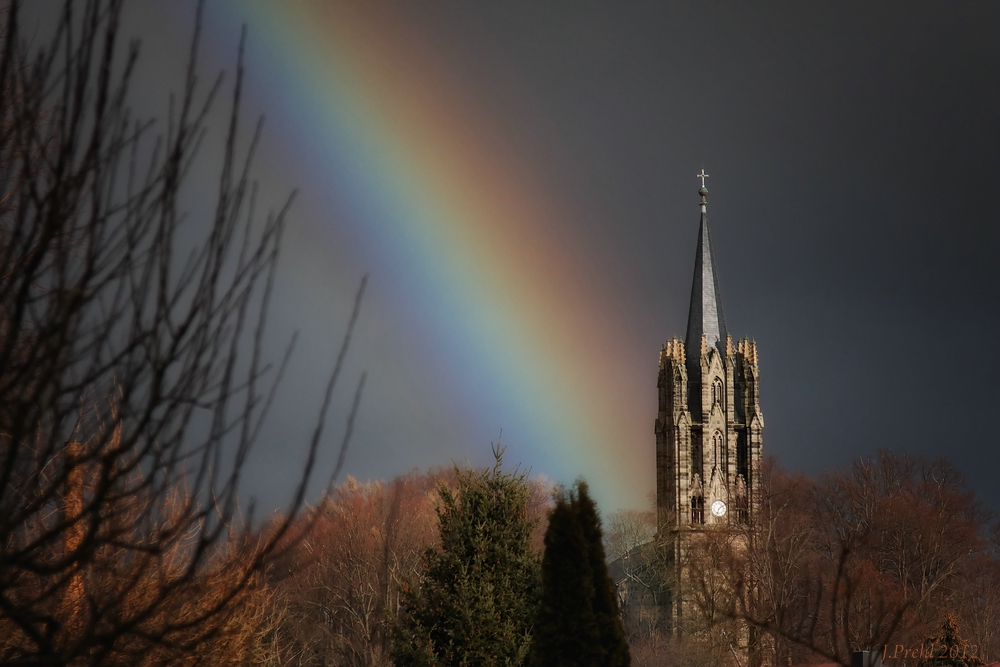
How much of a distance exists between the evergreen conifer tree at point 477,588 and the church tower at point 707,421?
186 ft

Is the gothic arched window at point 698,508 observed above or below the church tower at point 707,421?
below

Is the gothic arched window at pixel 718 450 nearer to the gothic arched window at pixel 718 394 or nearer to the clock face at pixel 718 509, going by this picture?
the gothic arched window at pixel 718 394

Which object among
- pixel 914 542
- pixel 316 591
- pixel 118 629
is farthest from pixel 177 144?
pixel 914 542

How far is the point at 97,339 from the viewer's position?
4.16 meters

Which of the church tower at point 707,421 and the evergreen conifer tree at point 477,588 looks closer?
the evergreen conifer tree at point 477,588

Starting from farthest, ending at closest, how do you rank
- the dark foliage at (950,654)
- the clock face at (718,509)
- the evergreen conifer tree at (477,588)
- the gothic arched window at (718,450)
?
the gothic arched window at (718,450) → the clock face at (718,509) → the dark foliage at (950,654) → the evergreen conifer tree at (477,588)

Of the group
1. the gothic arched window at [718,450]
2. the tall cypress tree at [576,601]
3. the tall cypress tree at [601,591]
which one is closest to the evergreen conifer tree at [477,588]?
the tall cypress tree at [576,601]

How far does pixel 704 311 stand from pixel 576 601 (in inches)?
2515

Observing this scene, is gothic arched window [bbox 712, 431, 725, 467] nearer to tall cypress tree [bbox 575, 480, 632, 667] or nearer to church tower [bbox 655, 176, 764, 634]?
church tower [bbox 655, 176, 764, 634]

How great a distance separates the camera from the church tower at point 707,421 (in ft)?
253

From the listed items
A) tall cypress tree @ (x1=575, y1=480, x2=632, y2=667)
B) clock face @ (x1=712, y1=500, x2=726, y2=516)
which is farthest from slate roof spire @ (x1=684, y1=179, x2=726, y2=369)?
tall cypress tree @ (x1=575, y1=480, x2=632, y2=667)

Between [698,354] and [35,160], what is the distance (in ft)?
257

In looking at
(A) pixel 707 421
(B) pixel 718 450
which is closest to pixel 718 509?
(B) pixel 718 450

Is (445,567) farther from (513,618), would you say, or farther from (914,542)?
(914,542)
